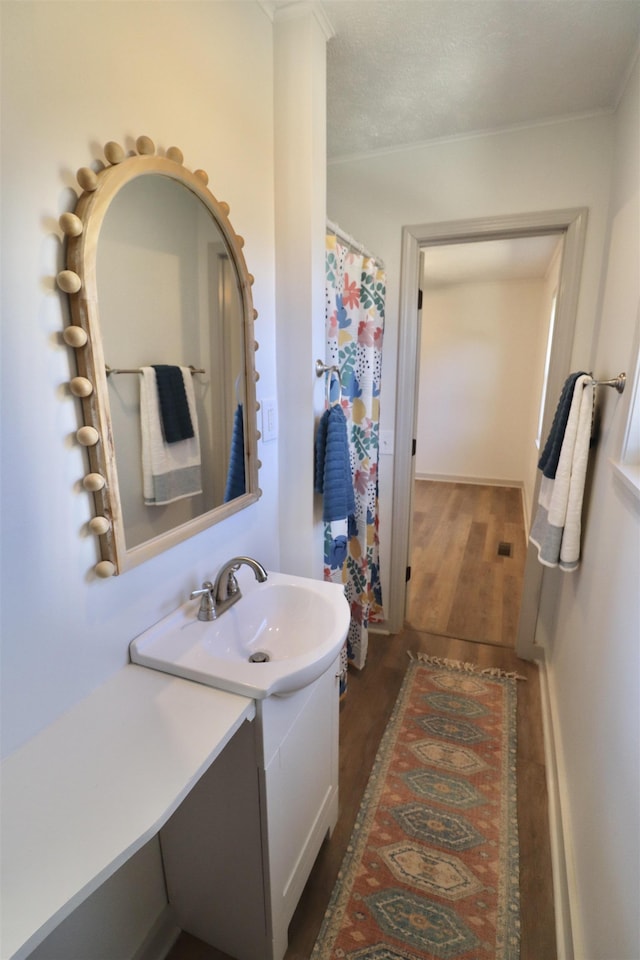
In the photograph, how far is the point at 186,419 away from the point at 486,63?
1606 millimetres

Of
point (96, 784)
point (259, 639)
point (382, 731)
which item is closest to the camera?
point (96, 784)

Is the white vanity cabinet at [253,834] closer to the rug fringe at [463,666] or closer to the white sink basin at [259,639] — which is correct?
the white sink basin at [259,639]

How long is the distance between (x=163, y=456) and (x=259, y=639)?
0.57 metres

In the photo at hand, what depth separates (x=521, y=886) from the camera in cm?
137

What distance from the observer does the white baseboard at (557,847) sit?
120cm

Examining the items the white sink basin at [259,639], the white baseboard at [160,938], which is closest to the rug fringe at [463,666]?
the white sink basin at [259,639]

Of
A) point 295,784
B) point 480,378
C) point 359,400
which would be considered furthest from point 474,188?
point 480,378

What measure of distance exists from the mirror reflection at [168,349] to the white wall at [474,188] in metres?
1.27

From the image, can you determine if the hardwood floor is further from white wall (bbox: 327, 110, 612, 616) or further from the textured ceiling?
the textured ceiling

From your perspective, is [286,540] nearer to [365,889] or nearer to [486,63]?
[365,889]

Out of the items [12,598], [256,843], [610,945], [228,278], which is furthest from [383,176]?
[610,945]

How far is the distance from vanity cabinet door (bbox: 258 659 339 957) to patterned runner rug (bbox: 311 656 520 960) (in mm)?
176

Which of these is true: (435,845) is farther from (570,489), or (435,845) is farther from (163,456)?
(163,456)

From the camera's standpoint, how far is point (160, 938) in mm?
1206
